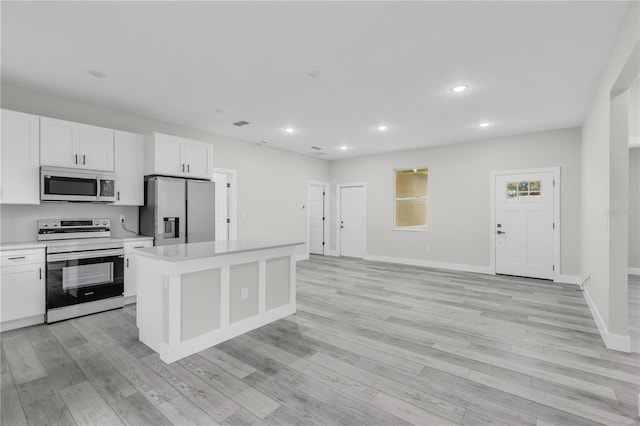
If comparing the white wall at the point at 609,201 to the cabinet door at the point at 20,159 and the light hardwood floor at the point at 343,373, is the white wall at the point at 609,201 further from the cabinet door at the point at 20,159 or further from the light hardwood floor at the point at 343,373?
the cabinet door at the point at 20,159

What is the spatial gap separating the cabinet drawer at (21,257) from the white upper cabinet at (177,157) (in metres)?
1.64

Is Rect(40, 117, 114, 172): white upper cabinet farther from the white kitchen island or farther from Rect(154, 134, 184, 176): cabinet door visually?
the white kitchen island

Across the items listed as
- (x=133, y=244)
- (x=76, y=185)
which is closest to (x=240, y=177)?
(x=133, y=244)

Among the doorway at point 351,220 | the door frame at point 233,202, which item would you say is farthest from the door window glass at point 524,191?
the door frame at point 233,202

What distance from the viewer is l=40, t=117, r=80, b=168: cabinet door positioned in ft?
11.6

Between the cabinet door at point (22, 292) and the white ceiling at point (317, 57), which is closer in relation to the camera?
the white ceiling at point (317, 57)

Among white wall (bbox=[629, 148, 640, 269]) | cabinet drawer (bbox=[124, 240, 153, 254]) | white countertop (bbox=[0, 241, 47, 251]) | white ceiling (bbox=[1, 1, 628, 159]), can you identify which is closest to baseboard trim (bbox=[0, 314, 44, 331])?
white countertop (bbox=[0, 241, 47, 251])

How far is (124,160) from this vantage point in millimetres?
4281

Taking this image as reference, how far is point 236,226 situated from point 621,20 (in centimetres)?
583

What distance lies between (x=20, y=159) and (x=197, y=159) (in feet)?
6.82

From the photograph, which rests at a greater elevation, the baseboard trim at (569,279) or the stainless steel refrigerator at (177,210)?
the stainless steel refrigerator at (177,210)

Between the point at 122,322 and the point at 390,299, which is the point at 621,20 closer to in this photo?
the point at 390,299

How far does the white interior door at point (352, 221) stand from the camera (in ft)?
26.9

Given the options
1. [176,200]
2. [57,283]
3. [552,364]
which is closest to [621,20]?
[552,364]
